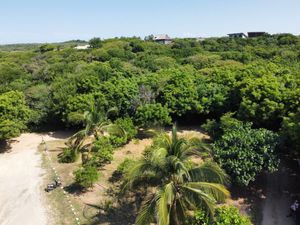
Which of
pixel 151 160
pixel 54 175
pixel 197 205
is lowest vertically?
pixel 54 175

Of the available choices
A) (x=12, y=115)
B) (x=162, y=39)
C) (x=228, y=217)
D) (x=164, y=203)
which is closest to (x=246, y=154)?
(x=228, y=217)

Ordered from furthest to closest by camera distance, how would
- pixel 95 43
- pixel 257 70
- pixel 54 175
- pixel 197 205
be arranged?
pixel 95 43 < pixel 257 70 < pixel 54 175 < pixel 197 205

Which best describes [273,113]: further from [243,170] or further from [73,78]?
[73,78]

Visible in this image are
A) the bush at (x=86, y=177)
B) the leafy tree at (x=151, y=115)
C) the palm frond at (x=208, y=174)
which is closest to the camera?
the palm frond at (x=208, y=174)

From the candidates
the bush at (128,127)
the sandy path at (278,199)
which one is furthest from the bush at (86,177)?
the sandy path at (278,199)

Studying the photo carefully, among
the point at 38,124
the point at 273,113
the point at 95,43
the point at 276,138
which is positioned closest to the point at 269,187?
the point at 276,138

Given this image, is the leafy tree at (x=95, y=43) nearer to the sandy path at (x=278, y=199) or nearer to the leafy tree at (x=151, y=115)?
the leafy tree at (x=151, y=115)

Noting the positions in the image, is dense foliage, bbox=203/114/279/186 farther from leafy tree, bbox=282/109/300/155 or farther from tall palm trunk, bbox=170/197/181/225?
tall palm trunk, bbox=170/197/181/225
